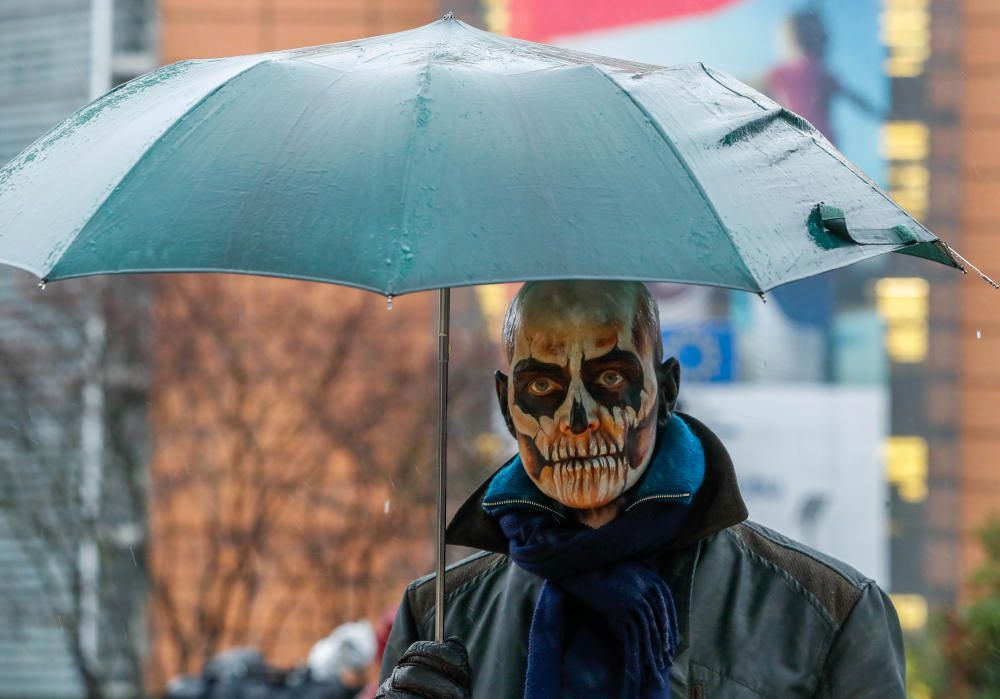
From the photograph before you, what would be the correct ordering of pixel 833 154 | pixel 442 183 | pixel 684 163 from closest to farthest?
pixel 442 183 < pixel 684 163 < pixel 833 154

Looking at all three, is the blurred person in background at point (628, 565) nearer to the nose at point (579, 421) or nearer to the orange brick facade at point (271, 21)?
the nose at point (579, 421)

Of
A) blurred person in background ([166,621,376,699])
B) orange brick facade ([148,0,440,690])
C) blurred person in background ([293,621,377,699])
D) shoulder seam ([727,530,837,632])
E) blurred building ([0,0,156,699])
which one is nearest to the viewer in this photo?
shoulder seam ([727,530,837,632])

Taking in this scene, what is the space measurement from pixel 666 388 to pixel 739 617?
1.54 ft

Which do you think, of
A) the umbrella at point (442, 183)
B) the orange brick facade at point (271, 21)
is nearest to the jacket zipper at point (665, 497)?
the umbrella at point (442, 183)

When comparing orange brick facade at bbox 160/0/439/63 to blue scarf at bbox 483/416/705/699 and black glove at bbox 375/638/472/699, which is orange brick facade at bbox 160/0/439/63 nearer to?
blue scarf at bbox 483/416/705/699

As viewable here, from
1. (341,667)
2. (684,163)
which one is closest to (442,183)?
(684,163)

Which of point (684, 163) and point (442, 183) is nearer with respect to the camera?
point (442, 183)

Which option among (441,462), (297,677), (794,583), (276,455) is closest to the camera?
(794,583)

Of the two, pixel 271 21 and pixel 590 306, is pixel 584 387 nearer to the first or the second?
pixel 590 306

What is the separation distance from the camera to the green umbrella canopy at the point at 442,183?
255 centimetres

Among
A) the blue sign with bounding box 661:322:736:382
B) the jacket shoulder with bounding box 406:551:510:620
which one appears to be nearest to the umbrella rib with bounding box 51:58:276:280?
the jacket shoulder with bounding box 406:551:510:620

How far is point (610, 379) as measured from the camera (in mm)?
3268

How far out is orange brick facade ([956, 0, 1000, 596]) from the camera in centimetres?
1908

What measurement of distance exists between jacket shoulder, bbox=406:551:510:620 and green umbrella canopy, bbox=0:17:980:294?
42.7 inches
